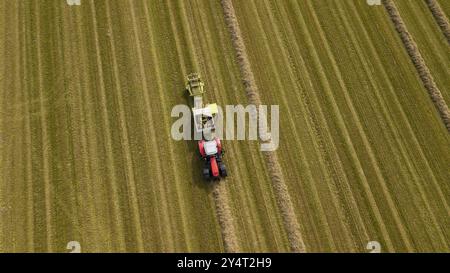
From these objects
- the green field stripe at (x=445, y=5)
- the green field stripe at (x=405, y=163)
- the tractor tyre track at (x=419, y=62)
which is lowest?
the green field stripe at (x=405, y=163)

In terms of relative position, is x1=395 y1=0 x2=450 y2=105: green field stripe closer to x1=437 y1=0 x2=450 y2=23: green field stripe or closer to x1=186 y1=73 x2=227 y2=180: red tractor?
x1=437 y1=0 x2=450 y2=23: green field stripe

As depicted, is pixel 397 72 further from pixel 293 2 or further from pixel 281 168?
pixel 281 168

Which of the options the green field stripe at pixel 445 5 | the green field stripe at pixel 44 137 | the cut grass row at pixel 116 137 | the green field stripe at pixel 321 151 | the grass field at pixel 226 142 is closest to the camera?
the green field stripe at pixel 44 137

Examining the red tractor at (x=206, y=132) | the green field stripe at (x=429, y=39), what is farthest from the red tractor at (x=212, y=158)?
the green field stripe at (x=429, y=39)

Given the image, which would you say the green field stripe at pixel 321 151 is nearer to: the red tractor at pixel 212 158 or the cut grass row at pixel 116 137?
the cut grass row at pixel 116 137

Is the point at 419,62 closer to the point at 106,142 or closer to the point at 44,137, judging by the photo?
the point at 106,142
